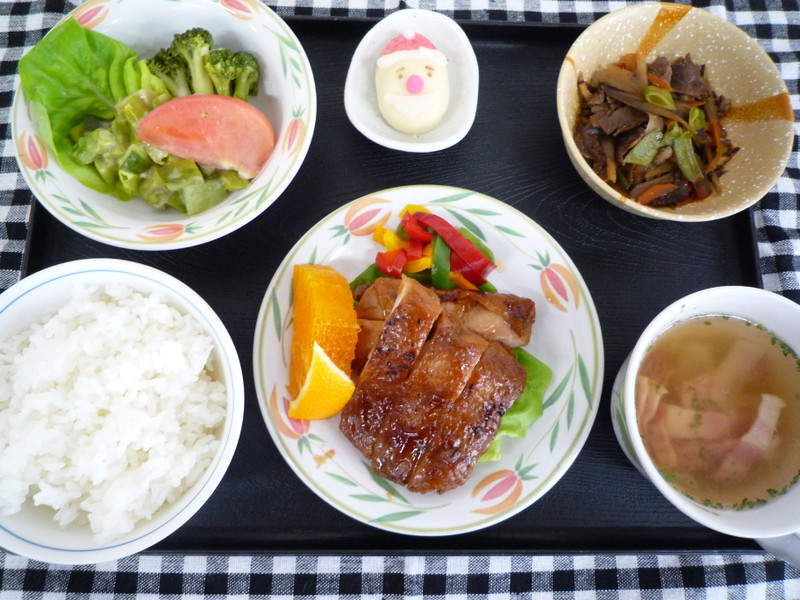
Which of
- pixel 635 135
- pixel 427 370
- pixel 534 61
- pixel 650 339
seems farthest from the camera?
pixel 534 61

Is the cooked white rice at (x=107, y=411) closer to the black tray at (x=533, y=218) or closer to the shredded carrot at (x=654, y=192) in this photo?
the black tray at (x=533, y=218)

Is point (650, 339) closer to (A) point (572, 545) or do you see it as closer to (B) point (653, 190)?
(B) point (653, 190)

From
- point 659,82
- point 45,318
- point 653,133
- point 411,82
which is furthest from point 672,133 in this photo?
point 45,318

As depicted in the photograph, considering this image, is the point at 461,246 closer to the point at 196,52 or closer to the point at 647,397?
the point at 647,397

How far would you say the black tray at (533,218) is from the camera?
6.98 feet

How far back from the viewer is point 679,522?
85.8 inches

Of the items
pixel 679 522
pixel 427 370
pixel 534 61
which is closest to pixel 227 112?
pixel 427 370

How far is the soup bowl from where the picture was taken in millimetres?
1720

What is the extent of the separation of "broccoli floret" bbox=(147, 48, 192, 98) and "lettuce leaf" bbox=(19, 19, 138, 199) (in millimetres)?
90

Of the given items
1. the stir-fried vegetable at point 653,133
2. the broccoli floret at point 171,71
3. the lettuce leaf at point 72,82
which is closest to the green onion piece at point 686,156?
→ the stir-fried vegetable at point 653,133

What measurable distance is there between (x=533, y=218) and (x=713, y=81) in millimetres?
928

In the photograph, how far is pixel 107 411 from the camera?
1844 mm

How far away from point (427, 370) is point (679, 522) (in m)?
1.17

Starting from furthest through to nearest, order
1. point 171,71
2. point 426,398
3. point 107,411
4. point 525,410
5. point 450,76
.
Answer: point 450,76 → point 171,71 → point 525,410 → point 426,398 → point 107,411
